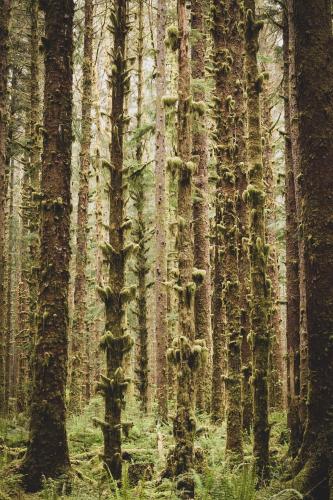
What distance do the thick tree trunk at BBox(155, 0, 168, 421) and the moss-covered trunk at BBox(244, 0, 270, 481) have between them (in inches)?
248

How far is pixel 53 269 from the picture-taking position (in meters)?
7.20

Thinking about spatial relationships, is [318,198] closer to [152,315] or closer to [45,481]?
[45,481]

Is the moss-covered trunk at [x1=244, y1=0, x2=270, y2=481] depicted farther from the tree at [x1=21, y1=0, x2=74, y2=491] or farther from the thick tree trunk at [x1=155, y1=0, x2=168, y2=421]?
the thick tree trunk at [x1=155, y1=0, x2=168, y2=421]

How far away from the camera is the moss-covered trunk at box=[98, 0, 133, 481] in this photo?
6.74 metres

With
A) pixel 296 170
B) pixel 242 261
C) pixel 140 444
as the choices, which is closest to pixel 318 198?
pixel 296 170

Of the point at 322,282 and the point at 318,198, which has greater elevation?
the point at 318,198

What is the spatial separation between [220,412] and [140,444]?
2911 mm

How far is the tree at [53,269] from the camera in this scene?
682 centimetres

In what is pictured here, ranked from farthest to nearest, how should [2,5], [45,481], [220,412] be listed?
[220,412] → [2,5] → [45,481]

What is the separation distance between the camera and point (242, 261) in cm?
991

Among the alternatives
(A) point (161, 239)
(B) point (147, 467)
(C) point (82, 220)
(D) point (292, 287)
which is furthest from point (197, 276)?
(C) point (82, 220)

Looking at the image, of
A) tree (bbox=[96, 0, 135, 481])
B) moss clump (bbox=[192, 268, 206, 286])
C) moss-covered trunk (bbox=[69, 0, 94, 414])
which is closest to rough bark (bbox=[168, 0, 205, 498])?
moss clump (bbox=[192, 268, 206, 286])

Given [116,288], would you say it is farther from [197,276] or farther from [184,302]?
[197,276]

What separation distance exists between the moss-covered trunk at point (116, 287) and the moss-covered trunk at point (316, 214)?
2.57m
